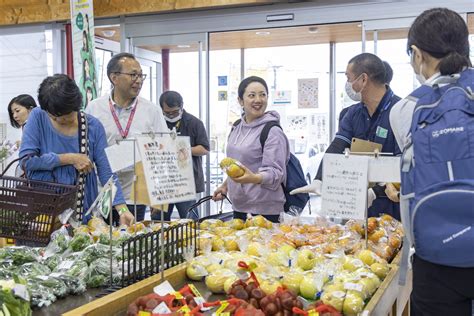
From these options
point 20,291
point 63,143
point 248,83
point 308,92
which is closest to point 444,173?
point 20,291

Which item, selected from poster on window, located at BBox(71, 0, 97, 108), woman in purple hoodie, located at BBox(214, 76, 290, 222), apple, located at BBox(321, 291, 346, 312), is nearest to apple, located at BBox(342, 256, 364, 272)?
apple, located at BBox(321, 291, 346, 312)

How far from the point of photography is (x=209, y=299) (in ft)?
5.63

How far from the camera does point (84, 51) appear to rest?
5.18 meters

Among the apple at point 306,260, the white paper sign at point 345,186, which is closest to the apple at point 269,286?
the apple at point 306,260

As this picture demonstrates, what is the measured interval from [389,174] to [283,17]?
3913 millimetres

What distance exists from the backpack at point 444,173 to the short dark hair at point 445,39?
0.05 meters

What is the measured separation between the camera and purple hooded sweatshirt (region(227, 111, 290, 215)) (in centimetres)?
315

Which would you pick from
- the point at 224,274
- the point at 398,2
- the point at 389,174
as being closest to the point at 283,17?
the point at 398,2

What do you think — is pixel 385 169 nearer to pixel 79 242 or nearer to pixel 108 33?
pixel 79 242

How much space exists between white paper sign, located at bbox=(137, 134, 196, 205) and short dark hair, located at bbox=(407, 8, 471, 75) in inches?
33.2

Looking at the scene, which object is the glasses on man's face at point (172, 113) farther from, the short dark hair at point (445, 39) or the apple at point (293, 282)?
the short dark hair at point (445, 39)

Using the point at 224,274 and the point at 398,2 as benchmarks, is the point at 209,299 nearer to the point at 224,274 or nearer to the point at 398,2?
the point at 224,274

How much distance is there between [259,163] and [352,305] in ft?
5.85

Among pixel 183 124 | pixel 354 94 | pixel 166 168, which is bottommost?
pixel 166 168
